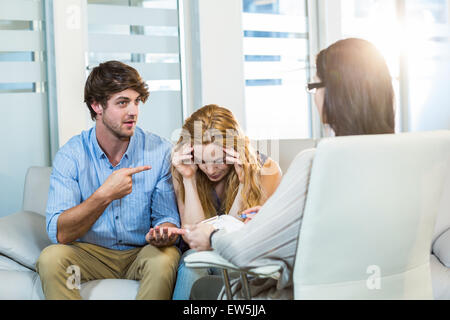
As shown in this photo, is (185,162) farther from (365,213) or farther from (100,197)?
(365,213)

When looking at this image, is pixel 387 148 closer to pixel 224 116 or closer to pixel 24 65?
pixel 224 116

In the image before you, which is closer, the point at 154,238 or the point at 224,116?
the point at 154,238

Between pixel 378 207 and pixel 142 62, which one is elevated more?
pixel 142 62

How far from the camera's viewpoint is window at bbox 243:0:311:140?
431 centimetres

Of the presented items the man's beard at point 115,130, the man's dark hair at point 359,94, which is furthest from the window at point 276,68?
the man's dark hair at point 359,94

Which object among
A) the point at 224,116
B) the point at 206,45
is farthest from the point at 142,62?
the point at 224,116

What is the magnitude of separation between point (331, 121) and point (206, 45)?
2.60 metres

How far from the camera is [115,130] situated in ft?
7.42

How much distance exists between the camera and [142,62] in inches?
147

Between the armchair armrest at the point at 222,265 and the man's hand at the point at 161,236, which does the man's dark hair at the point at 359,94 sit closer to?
the armchair armrest at the point at 222,265

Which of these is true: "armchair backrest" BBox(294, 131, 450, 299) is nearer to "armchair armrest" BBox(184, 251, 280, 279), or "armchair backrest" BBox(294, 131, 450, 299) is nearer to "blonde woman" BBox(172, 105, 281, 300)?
"armchair armrest" BBox(184, 251, 280, 279)

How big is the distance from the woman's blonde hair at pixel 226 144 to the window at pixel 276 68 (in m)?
→ 2.10

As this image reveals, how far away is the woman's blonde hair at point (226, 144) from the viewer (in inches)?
85.4

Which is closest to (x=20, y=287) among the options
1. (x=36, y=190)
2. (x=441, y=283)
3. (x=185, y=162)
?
(x=36, y=190)
